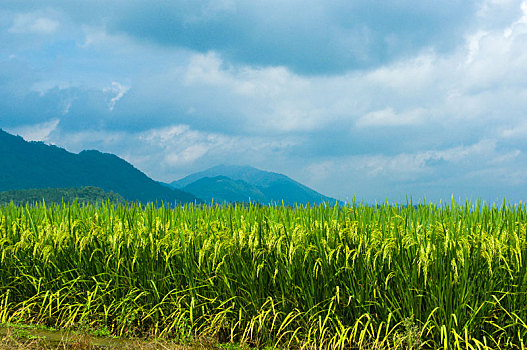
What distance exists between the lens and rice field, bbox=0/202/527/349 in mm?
4059

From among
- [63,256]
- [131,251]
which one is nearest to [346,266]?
[131,251]

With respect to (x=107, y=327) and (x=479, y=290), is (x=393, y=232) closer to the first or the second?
(x=479, y=290)

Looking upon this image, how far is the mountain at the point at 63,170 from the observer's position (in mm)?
132750

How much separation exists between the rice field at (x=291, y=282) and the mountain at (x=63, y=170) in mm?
123333

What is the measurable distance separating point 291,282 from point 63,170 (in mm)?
148321

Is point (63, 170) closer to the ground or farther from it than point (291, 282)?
farther from it

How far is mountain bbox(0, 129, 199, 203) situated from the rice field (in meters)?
123

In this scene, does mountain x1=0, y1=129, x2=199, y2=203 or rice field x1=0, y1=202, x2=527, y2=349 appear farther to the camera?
mountain x1=0, y1=129, x2=199, y2=203

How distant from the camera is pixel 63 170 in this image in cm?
13900

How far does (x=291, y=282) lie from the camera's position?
4.44 m

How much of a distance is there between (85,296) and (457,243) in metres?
4.13

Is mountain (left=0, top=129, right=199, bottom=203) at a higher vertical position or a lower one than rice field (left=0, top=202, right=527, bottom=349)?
higher

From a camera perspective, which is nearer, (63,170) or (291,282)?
(291,282)

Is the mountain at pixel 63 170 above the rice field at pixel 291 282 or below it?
above
